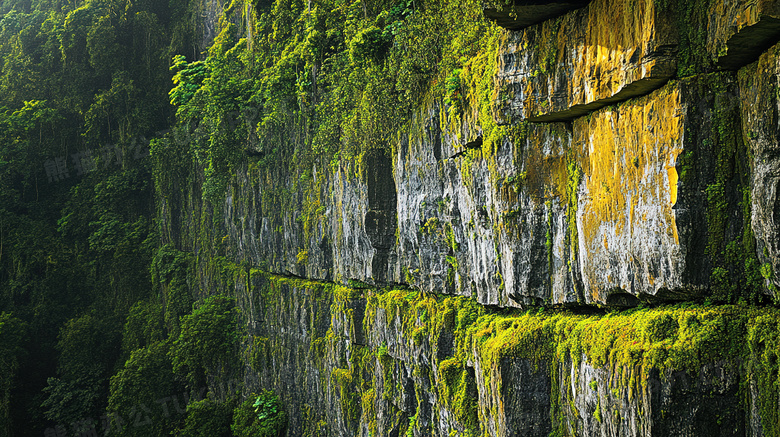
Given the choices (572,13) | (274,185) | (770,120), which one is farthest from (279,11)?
(770,120)

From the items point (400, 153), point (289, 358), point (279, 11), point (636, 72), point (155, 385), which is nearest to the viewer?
point (636, 72)

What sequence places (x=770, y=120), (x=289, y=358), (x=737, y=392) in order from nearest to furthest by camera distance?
(x=770, y=120) < (x=737, y=392) < (x=289, y=358)

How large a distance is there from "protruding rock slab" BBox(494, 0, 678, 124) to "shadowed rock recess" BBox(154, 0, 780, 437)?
0.02 m

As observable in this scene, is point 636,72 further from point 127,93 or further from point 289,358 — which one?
point 127,93

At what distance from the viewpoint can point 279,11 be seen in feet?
50.8

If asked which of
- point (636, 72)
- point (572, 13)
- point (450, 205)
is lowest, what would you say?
point (450, 205)

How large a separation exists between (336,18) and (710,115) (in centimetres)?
1007

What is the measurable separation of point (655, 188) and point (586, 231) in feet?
3.40

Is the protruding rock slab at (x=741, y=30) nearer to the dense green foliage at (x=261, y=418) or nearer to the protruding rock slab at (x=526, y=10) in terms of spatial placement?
the protruding rock slab at (x=526, y=10)

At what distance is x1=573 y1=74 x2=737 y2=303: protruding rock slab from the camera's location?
4.41m

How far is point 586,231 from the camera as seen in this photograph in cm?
563

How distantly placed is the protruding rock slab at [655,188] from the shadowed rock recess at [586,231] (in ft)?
0.05

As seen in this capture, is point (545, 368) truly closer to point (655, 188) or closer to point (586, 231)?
point (586, 231)

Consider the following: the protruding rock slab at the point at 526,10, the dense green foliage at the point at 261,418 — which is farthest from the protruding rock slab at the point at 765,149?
the dense green foliage at the point at 261,418
